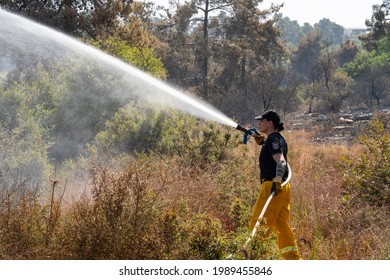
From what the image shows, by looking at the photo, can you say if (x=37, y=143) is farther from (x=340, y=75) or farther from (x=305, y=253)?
(x=340, y=75)

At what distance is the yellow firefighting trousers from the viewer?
5395 millimetres

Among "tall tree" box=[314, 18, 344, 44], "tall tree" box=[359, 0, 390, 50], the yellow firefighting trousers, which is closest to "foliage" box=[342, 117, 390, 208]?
the yellow firefighting trousers

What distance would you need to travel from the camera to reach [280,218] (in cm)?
565

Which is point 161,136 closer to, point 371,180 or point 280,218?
point 371,180

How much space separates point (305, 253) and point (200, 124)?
24.1ft

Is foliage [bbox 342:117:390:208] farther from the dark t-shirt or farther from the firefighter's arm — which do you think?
the firefighter's arm

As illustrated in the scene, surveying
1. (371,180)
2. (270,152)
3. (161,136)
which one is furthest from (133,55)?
(270,152)

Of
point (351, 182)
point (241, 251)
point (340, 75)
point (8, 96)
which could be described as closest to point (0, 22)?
point (8, 96)

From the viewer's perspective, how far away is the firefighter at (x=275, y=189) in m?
5.42

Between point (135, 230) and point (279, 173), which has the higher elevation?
point (279, 173)

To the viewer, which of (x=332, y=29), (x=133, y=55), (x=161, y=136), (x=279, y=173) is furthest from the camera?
(x=332, y=29)

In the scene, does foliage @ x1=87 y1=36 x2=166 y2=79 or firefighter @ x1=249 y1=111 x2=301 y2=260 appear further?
foliage @ x1=87 y1=36 x2=166 y2=79

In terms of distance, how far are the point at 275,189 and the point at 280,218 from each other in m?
0.40

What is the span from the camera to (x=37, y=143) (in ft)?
30.7
